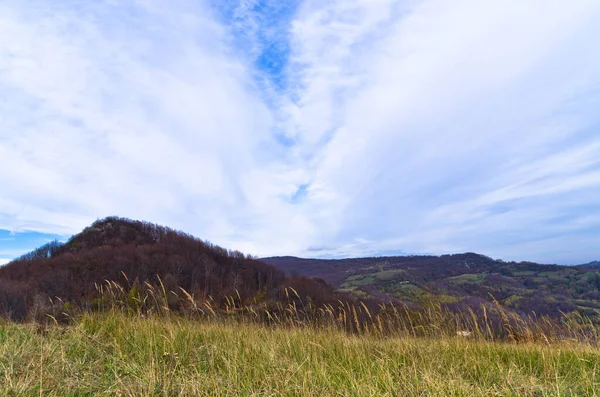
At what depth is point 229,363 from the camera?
354 centimetres

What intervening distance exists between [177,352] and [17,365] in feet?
5.58

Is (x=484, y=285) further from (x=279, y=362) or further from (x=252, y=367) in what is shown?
(x=252, y=367)

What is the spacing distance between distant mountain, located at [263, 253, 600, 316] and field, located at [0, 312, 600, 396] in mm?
29254

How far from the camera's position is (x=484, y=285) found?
68.0m

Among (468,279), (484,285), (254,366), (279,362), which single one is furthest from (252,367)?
(468,279)

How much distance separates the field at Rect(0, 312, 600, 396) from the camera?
9.74 feet

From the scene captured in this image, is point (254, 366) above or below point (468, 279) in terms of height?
above

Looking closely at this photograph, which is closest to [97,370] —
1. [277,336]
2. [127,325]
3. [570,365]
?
[127,325]

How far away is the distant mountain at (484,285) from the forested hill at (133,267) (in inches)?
384

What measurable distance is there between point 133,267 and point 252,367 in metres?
28.8

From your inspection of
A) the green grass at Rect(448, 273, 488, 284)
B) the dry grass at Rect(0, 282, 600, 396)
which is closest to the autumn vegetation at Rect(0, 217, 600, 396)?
the dry grass at Rect(0, 282, 600, 396)

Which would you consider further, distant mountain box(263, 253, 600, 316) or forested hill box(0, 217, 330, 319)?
distant mountain box(263, 253, 600, 316)

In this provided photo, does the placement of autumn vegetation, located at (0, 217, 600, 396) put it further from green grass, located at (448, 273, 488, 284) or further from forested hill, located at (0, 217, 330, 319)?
green grass, located at (448, 273, 488, 284)

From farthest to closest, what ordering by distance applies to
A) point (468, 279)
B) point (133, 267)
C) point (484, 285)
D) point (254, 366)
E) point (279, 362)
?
point (468, 279), point (484, 285), point (133, 267), point (279, 362), point (254, 366)
